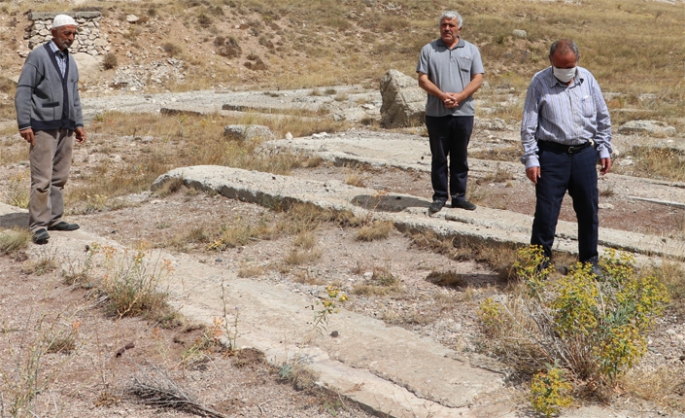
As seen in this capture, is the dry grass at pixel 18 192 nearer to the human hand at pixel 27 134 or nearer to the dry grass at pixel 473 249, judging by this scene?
the human hand at pixel 27 134

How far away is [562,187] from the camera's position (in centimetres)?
495

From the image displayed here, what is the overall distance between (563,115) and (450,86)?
1.86 metres

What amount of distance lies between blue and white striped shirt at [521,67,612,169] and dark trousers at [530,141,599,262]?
8 cm

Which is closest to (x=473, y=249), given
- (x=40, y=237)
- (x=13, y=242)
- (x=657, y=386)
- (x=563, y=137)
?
(x=563, y=137)

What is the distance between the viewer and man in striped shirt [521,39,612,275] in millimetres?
4863

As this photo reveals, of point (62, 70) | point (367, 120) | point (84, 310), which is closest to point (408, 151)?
point (367, 120)

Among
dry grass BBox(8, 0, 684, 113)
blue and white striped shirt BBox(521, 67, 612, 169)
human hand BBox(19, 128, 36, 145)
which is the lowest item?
dry grass BBox(8, 0, 684, 113)

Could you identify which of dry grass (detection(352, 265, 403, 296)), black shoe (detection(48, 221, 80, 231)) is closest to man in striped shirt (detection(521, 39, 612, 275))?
dry grass (detection(352, 265, 403, 296))

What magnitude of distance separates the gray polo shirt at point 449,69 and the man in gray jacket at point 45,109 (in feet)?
10.7

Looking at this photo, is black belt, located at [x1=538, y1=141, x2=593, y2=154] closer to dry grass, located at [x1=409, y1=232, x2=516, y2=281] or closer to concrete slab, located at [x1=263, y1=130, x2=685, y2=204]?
dry grass, located at [x1=409, y1=232, x2=516, y2=281]

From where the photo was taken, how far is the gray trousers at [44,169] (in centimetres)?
637

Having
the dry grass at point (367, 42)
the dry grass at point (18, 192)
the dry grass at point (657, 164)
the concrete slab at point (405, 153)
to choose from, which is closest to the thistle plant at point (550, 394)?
the concrete slab at point (405, 153)

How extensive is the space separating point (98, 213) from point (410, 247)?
3.80 meters

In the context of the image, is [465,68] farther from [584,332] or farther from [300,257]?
[584,332]
